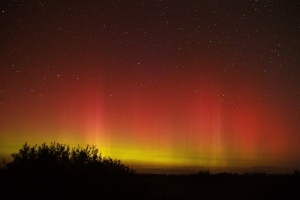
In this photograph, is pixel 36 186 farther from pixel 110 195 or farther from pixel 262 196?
pixel 262 196

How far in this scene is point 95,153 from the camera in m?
16.8

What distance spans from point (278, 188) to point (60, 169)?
17.3 metres

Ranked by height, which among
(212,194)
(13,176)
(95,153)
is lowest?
(212,194)

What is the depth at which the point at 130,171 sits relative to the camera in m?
19.4

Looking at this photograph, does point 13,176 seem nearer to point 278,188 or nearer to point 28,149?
point 28,149

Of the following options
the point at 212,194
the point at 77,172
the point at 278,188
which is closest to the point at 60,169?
the point at 77,172

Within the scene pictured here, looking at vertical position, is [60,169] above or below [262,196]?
above

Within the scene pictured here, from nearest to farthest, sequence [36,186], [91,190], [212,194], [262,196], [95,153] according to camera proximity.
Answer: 1. [36,186]
2. [91,190]
3. [95,153]
4. [262,196]
5. [212,194]

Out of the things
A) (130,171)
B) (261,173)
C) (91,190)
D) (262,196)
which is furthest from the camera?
(261,173)

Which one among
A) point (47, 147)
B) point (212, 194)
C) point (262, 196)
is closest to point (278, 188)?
point (262, 196)

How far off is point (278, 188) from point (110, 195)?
14.7 meters

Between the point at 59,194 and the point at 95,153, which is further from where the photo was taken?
the point at 95,153

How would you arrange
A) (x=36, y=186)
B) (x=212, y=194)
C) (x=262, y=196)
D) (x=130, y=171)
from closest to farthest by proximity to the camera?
(x=36, y=186) → (x=130, y=171) → (x=262, y=196) → (x=212, y=194)

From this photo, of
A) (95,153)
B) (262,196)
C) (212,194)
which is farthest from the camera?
(212,194)
